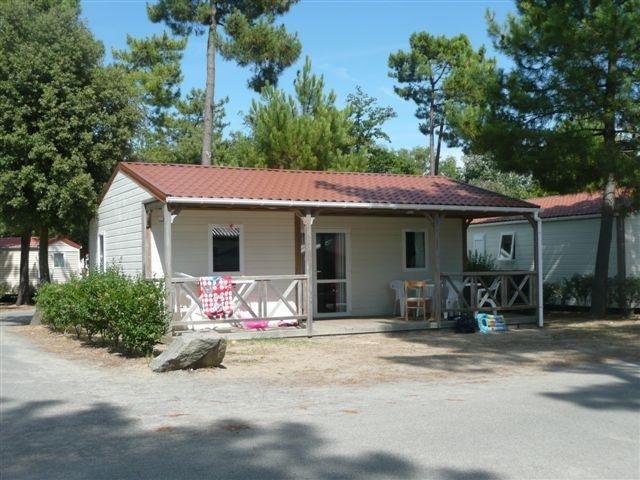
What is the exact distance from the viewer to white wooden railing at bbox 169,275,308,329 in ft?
42.1

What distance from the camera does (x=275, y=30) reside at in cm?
2403

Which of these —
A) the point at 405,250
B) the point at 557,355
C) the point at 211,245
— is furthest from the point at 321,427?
the point at 405,250

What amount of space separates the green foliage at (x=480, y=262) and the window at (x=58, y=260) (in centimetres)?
2304

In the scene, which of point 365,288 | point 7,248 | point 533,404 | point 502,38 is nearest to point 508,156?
point 502,38

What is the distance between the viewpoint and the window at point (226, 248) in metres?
15.0

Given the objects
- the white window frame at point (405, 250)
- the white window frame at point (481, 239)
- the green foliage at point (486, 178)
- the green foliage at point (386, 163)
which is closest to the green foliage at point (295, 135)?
the white window frame at point (481, 239)

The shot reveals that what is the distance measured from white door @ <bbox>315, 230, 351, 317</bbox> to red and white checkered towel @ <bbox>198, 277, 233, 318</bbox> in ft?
11.9

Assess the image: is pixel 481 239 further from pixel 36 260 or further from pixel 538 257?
pixel 36 260

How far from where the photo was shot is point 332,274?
55.2ft

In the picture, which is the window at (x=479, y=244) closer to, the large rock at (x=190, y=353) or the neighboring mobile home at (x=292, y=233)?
the neighboring mobile home at (x=292, y=233)

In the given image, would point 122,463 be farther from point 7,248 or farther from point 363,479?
point 7,248

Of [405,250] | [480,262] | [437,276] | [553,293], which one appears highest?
[405,250]

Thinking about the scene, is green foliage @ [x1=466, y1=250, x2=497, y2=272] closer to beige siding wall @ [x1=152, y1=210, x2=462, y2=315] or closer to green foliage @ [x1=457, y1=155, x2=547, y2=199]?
beige siding wall @ [x1=152, y1=210, x2=462, y2=315]

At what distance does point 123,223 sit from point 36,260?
71.3 ft
